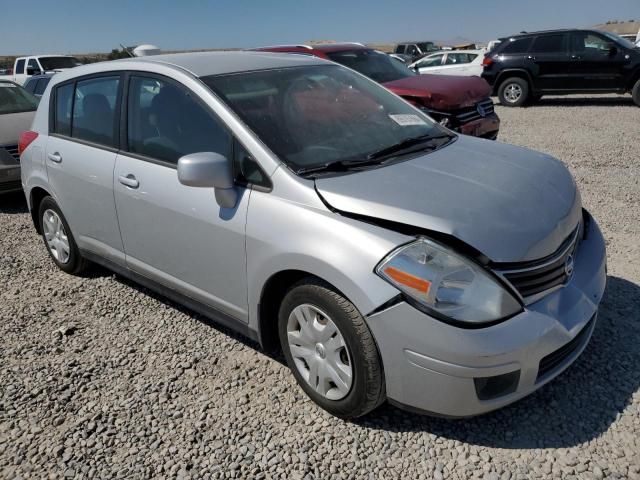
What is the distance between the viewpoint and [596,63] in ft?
39.7

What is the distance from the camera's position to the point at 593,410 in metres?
2.64

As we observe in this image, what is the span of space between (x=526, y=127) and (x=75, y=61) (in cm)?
1449

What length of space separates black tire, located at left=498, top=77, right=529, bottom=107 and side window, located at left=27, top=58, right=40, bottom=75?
13.6 metres

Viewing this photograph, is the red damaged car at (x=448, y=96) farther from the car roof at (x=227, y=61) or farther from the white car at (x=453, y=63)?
the white car at (x=453, y=63)

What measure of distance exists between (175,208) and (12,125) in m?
5.18

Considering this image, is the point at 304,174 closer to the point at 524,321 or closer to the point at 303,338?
the point at 303,338

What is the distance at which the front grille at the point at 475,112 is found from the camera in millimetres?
6568

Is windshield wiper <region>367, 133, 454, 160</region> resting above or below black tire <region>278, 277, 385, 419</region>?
above

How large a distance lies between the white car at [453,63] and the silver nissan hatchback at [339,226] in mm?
13296

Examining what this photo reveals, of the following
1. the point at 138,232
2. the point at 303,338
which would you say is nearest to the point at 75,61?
the point at 138,232

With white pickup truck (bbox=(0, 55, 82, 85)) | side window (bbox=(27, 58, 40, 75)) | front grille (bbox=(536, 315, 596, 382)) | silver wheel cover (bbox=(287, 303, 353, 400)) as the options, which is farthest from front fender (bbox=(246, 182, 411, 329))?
side window (bbox=(27, 58, 40, 75))

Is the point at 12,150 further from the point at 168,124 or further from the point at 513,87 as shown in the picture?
the point at 513,87

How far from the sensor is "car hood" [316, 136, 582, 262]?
231 cm

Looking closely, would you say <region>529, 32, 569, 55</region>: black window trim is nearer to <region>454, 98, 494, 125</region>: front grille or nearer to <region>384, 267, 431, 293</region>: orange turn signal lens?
<region>454, 98, 494, 125</region>: front grille
